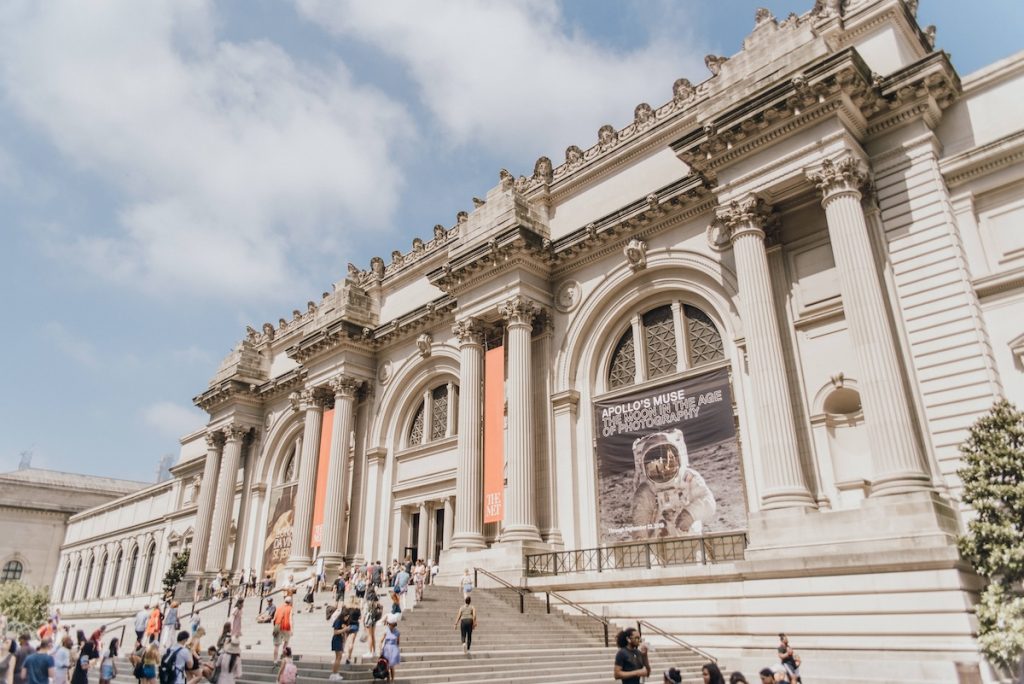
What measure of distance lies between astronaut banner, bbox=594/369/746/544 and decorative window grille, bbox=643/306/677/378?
906 mm

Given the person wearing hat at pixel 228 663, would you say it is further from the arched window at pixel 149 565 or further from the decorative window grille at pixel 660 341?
the arched window at pixel 149 565

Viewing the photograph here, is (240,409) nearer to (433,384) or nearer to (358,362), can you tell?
(358,362)

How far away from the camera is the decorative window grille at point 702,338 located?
22.6m

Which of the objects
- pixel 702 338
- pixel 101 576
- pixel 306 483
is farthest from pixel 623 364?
pixel 101 576

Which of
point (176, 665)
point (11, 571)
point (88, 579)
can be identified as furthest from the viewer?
point (11, 571)

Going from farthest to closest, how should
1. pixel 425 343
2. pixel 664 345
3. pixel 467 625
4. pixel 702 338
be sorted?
pixel 425 343
pixel 664 345
pixel 702 338
pixel 467 625

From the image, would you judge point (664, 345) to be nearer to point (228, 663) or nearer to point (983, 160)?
point (983, 160)

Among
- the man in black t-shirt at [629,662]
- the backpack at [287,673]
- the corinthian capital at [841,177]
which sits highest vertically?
the corinthian capital at [841,177]

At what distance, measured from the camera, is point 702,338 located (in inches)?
906

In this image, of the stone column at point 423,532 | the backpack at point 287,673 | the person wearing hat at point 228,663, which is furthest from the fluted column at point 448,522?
the person wearing hat at point 228,663

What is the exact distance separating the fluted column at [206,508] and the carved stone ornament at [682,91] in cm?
3064

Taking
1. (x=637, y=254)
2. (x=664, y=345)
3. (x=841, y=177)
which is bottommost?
(x=664, y=345)

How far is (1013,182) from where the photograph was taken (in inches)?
701

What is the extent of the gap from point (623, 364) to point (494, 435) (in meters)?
5.13
